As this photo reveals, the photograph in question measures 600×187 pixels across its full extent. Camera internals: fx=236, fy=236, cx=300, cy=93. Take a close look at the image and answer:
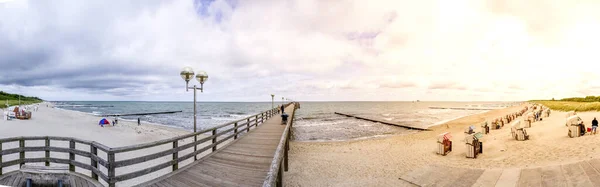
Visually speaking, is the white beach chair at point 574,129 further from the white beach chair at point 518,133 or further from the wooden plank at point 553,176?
the wooden plank at point 553,176

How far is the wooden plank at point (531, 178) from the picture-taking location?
4.55 meters

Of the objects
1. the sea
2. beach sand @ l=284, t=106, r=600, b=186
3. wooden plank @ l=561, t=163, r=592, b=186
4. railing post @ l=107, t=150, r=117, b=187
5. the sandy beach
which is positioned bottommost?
the sea

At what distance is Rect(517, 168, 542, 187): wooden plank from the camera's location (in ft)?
14.9

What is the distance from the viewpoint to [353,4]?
4480mm

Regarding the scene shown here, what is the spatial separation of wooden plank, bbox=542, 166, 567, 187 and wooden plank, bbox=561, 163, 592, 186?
0.21ft

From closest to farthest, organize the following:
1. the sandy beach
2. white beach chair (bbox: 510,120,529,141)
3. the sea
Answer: white beach chair (bbox: 510,120,529,141) < the sandy beach < the sea

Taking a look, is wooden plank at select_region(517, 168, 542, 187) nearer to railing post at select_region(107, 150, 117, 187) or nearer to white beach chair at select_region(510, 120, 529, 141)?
railing post at select_region(107, 150, 117, 187)

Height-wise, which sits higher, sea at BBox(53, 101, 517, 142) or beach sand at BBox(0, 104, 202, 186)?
beach sand at BBox(0, 104, 202, 186)

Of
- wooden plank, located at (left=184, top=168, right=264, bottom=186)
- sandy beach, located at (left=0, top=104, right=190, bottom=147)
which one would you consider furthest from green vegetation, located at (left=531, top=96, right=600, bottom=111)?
sandy beach, located at (left=0, top=104, right=190, bottom=147)

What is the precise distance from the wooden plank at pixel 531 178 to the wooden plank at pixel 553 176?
0.07 meters

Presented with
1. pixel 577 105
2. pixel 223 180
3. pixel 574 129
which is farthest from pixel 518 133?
pixel 577 105

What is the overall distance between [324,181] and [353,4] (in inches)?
201

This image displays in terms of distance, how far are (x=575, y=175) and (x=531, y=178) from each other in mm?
651

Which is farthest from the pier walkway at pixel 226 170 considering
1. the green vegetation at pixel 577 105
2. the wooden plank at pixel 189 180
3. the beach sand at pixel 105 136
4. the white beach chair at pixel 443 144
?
the green vegetation at pixel 577 105
